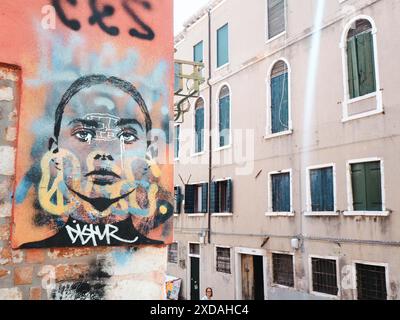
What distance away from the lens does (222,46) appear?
1658cm

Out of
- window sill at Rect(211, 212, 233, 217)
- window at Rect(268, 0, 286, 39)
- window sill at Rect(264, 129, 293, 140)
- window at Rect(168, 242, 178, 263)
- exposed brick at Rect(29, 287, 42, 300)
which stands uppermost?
window at Rect(268, 0, 286, 39)

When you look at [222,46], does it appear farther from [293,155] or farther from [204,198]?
[293,155]

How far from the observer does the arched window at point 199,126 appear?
17469 millimetres

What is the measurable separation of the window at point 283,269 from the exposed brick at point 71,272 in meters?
9.47

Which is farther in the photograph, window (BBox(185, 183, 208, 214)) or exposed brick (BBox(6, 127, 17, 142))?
window (BBox(185, 183, 208, 214))

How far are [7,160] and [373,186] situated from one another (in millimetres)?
8638

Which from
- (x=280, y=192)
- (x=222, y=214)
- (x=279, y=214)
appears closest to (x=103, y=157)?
(x=279, y=214)

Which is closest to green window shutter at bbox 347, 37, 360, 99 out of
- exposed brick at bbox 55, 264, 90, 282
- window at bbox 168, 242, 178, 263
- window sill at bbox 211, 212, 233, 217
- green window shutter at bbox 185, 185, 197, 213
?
window sill at bbox 211, 212, 233, 217

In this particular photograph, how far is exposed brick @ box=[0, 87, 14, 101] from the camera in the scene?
374cm

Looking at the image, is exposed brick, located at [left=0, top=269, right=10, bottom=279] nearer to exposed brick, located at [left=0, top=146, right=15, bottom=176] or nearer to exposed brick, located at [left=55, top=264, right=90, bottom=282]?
exposed brick, located at [left=55, top=264, right=90, bottom=282]

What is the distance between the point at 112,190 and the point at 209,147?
12679mm

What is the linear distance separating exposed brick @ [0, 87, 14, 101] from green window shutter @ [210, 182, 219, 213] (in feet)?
41.6

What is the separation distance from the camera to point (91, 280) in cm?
400
